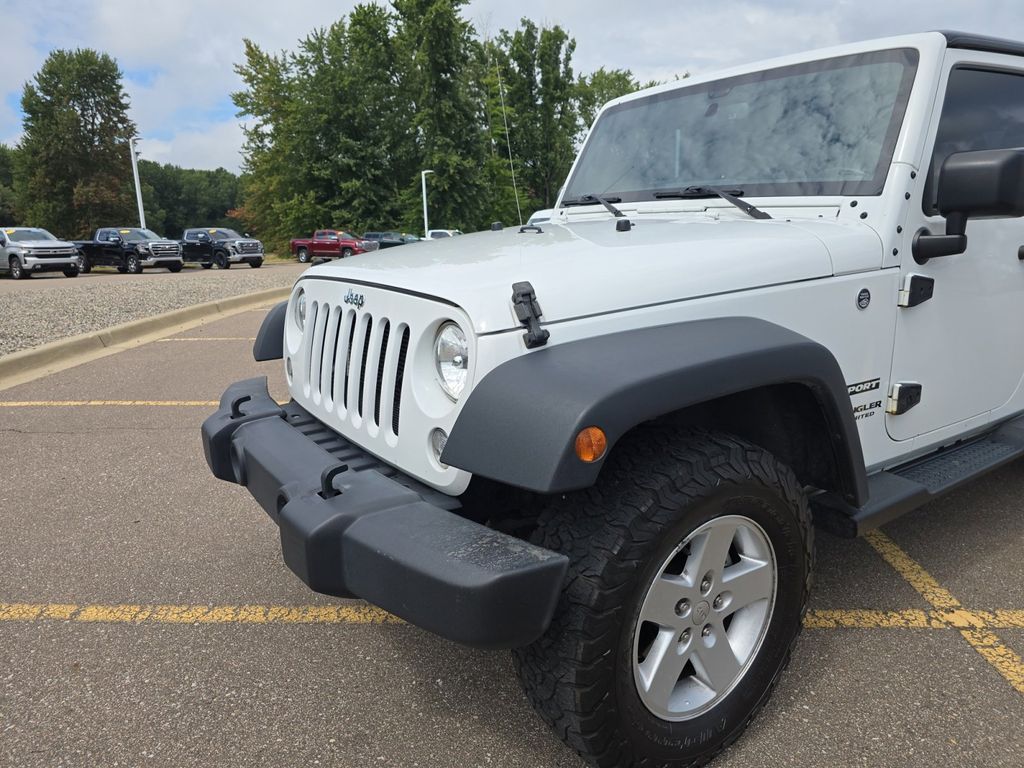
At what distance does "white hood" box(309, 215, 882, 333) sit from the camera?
1776 millimetres

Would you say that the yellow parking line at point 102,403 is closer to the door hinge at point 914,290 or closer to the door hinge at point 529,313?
the door hinge at point 529,313

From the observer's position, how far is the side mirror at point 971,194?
6.77ft

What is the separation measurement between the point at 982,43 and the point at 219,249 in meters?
30.4

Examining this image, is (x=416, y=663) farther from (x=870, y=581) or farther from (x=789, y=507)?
(x=870, y=581)

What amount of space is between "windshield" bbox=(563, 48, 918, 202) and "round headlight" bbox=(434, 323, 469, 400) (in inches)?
55.0

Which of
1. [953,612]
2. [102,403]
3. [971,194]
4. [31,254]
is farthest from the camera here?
[31,254]

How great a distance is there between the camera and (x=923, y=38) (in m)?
2.46

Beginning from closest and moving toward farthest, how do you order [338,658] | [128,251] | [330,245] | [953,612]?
[338,658] < [953,612] < [128,251] < [330,245]

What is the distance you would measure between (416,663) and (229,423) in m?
1.03

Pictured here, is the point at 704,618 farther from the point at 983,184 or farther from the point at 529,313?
the point at 983,184

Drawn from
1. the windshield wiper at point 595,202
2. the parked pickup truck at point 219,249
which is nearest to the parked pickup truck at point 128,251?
the parked pickup truck at point 219,249

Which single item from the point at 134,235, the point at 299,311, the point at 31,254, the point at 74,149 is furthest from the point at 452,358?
the point at 74,149

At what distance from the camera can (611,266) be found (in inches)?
74.0

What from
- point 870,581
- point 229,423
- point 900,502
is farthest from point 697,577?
point 229,423
